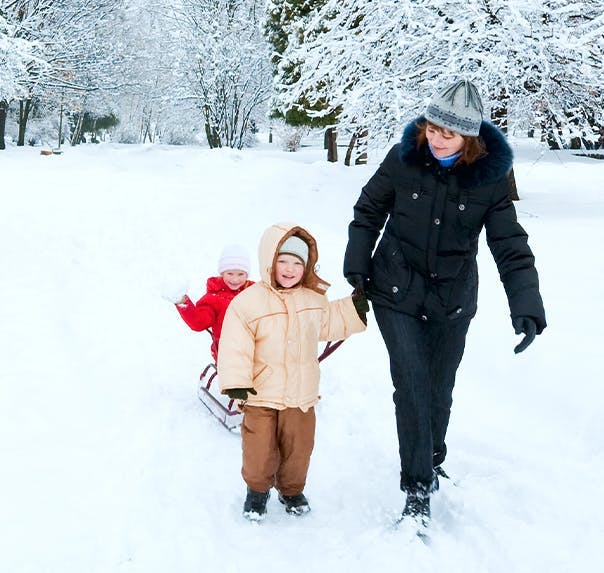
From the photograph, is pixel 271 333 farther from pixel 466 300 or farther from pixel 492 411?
pixel 492 411

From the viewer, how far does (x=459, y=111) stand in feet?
8.44

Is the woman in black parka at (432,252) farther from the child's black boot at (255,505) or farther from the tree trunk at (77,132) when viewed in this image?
the tree trunk at (77,132)

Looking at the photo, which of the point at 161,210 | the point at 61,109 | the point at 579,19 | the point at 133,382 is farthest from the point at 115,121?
the point at 133,382

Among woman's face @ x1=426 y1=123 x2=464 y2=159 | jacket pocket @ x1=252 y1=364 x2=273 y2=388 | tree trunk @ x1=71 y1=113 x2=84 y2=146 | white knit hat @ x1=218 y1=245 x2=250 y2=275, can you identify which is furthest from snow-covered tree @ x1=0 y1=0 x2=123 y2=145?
woman's face @ x1=426 y1=123 x2=464 y2=159

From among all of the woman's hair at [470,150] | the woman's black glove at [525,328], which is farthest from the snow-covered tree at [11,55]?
the woman's black glove at [525,328]

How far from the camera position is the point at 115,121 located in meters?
53.5

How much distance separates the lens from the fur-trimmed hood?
8.66 ft

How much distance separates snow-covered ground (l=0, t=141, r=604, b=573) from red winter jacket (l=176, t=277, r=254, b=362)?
28cm

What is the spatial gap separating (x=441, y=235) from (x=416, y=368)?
646mm

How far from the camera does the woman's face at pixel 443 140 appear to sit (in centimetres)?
262

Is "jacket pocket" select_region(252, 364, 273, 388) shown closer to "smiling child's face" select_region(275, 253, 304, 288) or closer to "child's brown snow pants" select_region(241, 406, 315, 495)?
"child's brown snow pants" select_region(241, 406, 315, 495)

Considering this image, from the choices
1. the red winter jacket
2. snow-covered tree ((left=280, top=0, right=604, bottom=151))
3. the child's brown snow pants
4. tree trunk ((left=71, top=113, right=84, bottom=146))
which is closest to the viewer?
the child's brown snow pants

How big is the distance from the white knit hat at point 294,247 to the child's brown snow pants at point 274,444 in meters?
0.78

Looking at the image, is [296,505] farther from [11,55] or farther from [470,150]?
[11,55]
